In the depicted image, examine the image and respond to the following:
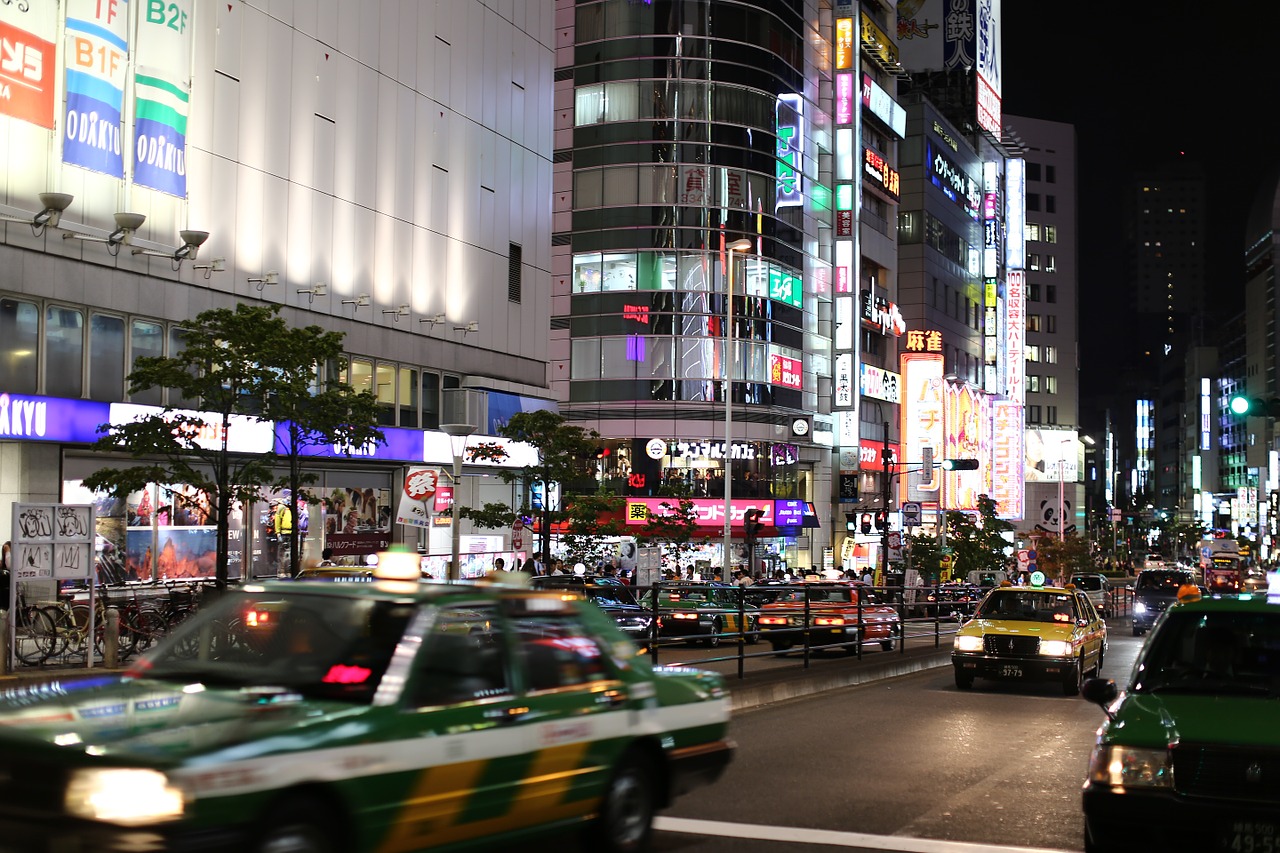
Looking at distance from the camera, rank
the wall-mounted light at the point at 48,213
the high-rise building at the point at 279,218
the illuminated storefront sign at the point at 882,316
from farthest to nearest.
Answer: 1. the illuminated storefront sign at the point at 882,316
2. the high-rise building at the point at 279,218
3. the wall-mounted light at the point at 48,213

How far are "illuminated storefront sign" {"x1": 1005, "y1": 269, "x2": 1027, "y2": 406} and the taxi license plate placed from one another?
4343 inches

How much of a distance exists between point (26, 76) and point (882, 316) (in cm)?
6287

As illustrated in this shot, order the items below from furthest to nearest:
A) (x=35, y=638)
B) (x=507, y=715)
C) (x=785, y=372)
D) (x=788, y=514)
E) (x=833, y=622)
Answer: (x=785, y=372) < (x=788, y=514) < (x=833, y=622) < (x=35, y=638) < (x=507, y=715)

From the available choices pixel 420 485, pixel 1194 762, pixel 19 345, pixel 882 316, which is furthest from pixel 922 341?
pixel 1194 762

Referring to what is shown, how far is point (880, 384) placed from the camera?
85.8 meters

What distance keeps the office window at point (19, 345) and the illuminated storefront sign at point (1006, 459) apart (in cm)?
8871

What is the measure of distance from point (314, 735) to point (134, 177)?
26.5 metres

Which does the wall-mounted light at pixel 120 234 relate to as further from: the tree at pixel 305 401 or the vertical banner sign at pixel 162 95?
the tree at pixel 305 401

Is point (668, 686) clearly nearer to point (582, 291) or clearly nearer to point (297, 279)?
point (297, 279)

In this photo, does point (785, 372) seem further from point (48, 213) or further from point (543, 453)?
point (48, 213)

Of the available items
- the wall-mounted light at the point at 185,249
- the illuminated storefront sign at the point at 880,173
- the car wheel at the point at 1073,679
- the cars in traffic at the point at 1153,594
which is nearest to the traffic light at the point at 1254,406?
the car wheel at the point at 1073,679

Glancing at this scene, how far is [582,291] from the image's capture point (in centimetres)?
6756

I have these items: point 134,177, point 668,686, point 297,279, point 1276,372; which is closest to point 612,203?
point 297,279

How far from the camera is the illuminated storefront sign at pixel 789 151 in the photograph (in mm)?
69125
